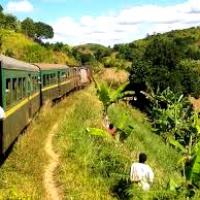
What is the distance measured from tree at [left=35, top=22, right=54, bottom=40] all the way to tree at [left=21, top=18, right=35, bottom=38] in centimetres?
151

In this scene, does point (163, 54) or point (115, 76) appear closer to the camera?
point (163, 54)

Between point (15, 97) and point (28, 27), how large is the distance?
81451 mm

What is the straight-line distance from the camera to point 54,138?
18438mm

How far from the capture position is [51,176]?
13938mm

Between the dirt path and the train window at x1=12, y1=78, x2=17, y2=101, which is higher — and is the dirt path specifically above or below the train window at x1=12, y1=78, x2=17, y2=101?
below

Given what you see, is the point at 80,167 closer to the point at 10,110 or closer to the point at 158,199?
the point at 10,110

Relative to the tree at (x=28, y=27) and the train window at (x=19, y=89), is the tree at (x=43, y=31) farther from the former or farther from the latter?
the train window at (x=19, y=89)

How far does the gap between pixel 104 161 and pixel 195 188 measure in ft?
10.6

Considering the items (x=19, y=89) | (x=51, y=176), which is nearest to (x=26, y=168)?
(x=51, y=176)

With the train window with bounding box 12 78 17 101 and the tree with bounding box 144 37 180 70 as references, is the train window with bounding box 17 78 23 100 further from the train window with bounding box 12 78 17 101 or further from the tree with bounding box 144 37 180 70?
the tree with bounding box 144 37 180 70

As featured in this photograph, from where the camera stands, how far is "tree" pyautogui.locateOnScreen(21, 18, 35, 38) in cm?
9262

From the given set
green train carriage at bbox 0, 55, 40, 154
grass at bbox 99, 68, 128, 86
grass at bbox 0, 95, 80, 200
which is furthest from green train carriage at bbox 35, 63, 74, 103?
grass at bbox 99, 68, 128, 86

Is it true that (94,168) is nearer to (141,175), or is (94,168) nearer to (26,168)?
(26,168)

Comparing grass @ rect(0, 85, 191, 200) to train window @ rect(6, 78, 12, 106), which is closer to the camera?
grass @ rect(0, 85, 191, 200)
